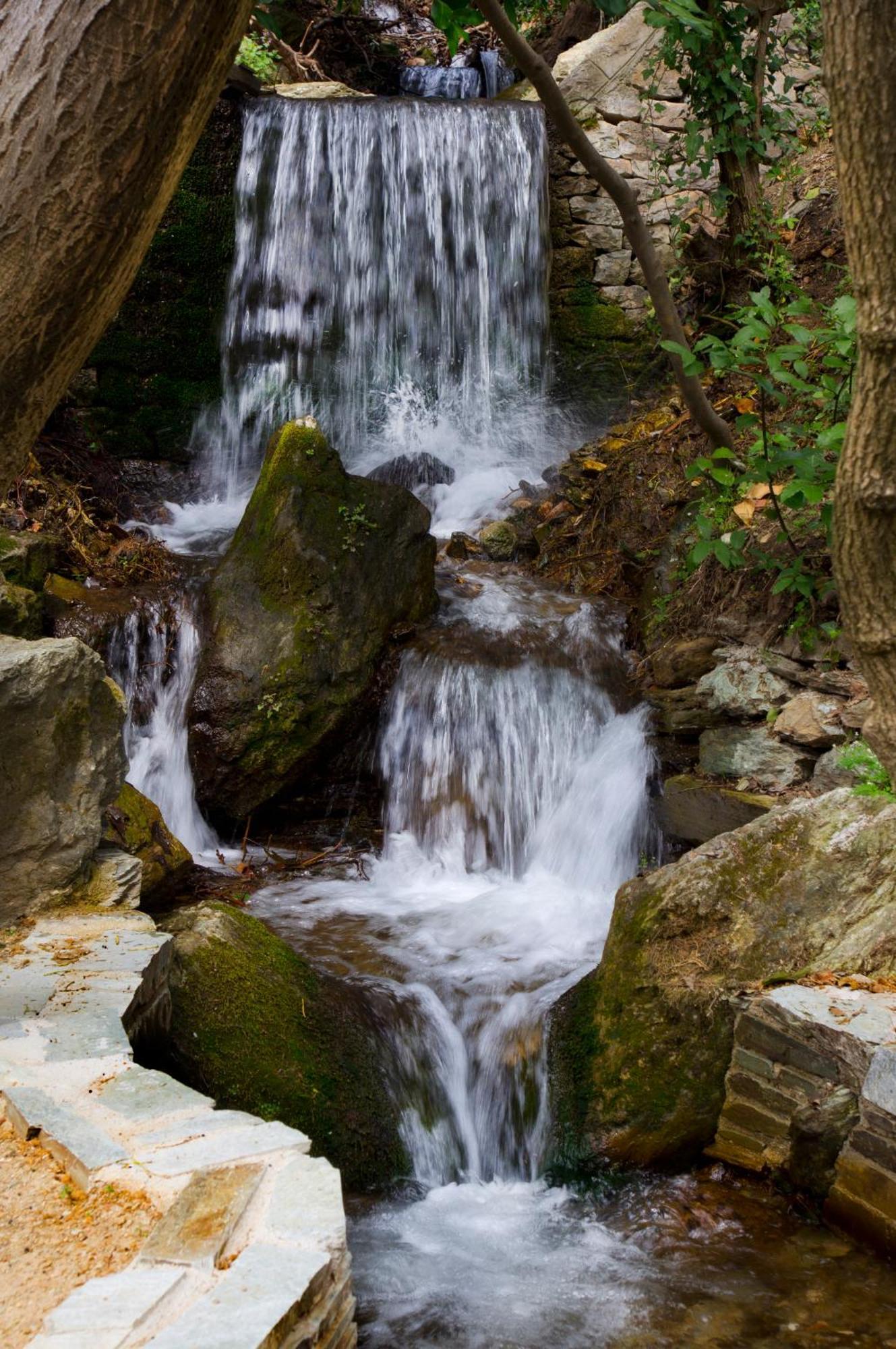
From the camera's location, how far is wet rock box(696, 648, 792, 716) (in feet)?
19.2

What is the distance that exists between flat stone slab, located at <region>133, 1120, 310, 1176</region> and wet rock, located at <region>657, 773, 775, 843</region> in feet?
10.8

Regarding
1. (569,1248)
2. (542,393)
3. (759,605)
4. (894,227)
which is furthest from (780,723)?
(542,393)

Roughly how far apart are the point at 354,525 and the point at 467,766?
1790mm

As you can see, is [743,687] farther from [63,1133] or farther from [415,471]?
[415,471]

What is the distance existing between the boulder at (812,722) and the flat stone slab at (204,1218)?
3942 millimetres

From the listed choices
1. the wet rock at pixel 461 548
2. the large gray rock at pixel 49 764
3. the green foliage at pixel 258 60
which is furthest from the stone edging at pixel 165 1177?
the green foliage at pixel 258 60

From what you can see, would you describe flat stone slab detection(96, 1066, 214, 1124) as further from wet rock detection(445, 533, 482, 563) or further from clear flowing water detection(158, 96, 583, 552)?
clear flowing water detection(158, 96, 583, 552)

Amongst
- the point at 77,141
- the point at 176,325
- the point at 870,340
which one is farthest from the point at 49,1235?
the point at 176,325

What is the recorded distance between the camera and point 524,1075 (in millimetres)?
4344

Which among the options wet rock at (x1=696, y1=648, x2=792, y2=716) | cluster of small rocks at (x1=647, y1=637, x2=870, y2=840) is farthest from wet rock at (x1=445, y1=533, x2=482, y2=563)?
wet rock at (x1=696, y1=648, x2=792, y2=716)

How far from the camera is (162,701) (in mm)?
6965

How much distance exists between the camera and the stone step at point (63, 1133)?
239cm

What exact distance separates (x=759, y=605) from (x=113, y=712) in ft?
12.3

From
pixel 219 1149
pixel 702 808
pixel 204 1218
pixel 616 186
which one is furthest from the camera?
pixel 702 808
